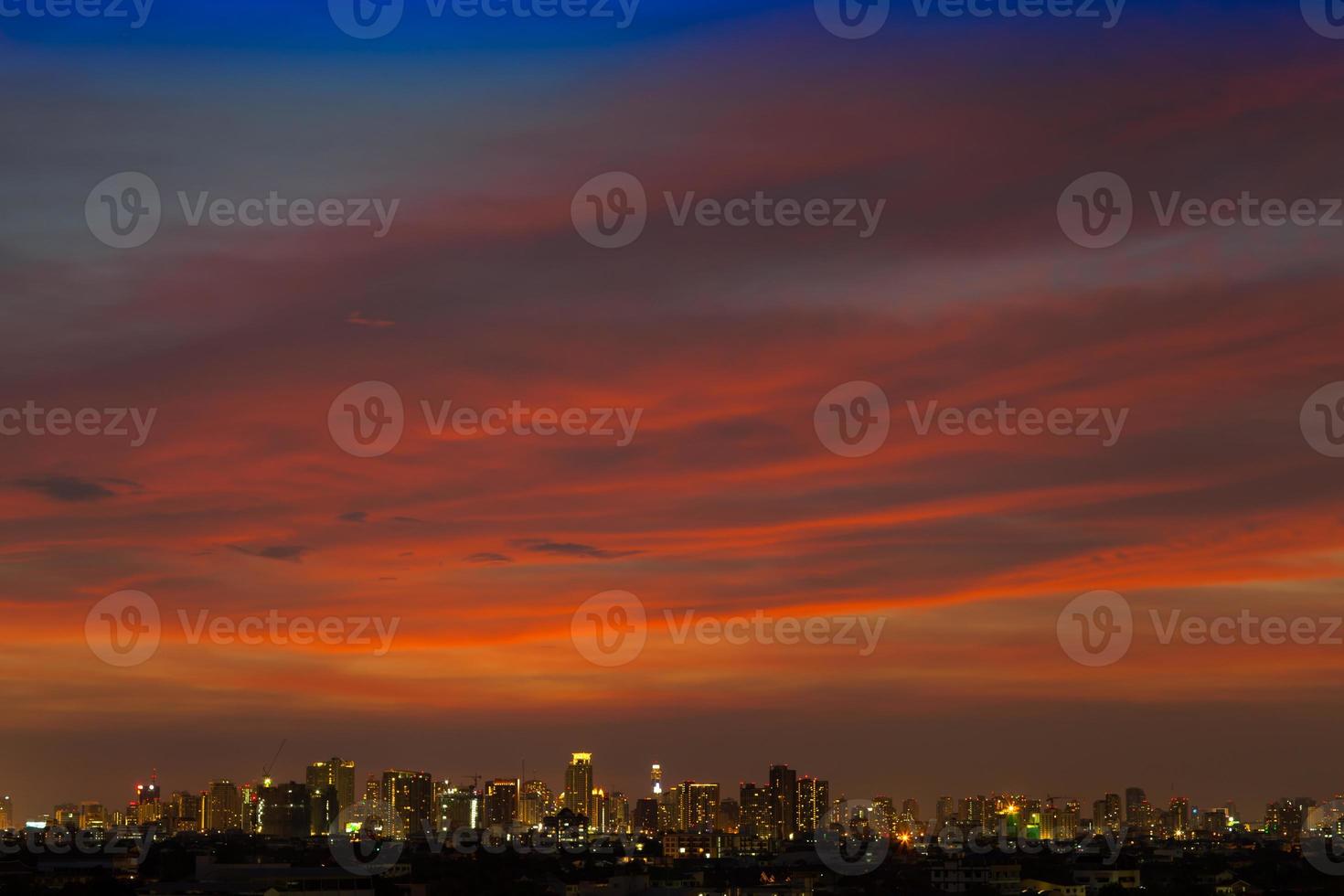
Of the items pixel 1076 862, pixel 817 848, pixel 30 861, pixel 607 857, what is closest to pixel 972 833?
pixel 817 848

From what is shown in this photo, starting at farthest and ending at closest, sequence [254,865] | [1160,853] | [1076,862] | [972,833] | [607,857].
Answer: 1. [972,833]
2. [1160,853]
3. [607,857]
4. [1076,862]
5. [254,865]

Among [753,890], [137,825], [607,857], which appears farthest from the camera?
[137,825]

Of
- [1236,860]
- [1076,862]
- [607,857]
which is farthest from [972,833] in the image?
[1076,862]

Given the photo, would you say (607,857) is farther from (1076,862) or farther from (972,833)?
(972,833)

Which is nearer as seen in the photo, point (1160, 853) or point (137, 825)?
point (1160, 853)

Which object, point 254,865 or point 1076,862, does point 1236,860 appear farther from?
point 254,865

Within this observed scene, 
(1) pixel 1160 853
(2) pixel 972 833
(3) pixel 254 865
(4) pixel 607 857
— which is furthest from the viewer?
(2) pixel 972 833
